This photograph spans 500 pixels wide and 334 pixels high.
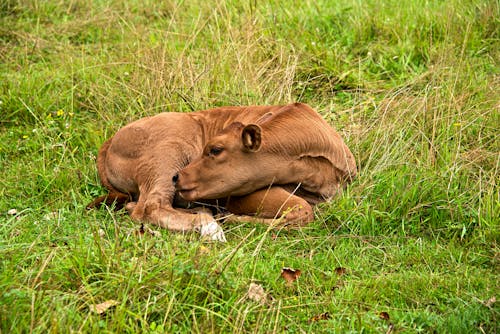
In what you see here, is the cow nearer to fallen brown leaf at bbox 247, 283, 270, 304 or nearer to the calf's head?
the calf's head

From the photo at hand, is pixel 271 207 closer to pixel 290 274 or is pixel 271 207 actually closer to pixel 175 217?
pixel 175 217

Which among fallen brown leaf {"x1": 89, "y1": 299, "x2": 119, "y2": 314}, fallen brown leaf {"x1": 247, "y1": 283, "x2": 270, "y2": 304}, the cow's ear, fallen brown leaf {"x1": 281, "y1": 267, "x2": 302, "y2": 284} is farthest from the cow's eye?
fallen brown leaf {"x1": 89, "y1": 299, "x2": 119, "y2": 314}

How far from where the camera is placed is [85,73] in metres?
8.64

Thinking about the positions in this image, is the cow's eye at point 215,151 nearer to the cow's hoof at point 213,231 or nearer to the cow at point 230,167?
the cow at point 230,167

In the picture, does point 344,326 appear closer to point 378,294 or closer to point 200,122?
point 378,294

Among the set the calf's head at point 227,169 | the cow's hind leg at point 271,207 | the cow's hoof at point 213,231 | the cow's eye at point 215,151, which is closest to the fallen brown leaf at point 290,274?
the cow's hoof at point 213,231

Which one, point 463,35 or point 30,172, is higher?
point 463,35

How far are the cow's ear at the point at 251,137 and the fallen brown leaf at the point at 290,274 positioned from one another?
125 centimetres

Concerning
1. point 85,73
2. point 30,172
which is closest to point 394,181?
point 30,172

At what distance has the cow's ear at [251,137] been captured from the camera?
6.24 m

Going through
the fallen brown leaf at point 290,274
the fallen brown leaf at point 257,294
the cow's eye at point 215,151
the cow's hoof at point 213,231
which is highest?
the cow's eye at point 215,151

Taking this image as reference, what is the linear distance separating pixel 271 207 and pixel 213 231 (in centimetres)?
57

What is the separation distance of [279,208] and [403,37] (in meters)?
3.50

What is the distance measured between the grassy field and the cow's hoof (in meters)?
0.12
